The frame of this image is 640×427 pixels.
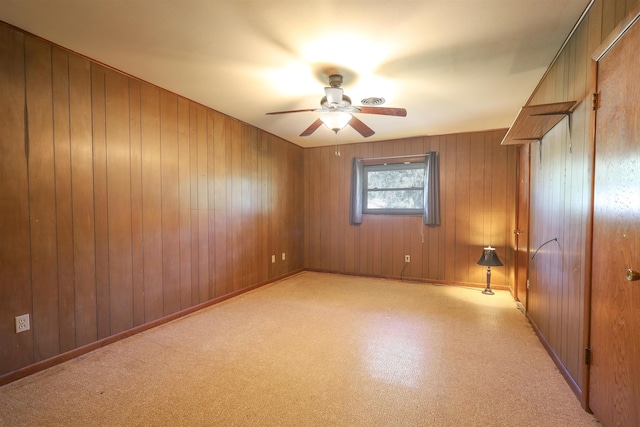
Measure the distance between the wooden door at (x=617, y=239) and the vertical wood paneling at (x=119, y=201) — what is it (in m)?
3.46

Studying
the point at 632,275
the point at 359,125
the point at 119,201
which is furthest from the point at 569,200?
the point at 119,201

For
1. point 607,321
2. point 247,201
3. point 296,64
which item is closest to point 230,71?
point 296,64

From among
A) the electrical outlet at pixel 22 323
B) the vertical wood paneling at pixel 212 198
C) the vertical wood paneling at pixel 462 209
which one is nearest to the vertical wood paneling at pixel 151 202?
the vertical wood paneling at pixel 212 198

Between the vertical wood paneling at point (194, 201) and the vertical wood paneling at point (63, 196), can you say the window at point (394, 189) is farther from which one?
the vertical wood paneling at point (63, 196)

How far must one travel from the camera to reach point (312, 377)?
2031mm

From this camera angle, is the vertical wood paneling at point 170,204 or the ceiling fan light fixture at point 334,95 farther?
the vertical wood paneling at point 170,204

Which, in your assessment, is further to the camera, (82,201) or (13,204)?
(82,201)

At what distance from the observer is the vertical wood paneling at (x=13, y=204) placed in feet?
6.33

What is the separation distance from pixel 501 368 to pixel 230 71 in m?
3.27

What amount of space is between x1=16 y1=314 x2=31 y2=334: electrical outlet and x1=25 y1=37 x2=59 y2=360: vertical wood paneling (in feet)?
0.13

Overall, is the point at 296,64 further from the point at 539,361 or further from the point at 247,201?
→ the point at 539,361

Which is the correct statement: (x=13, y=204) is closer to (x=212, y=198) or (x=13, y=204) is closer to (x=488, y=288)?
(x=212, y=198)

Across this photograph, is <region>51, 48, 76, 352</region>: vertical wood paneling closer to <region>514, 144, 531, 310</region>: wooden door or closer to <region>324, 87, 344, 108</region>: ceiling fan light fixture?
<region>324, 87, 344, 108</region>: ceiling fan light fixture

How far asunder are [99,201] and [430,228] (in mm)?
4347
